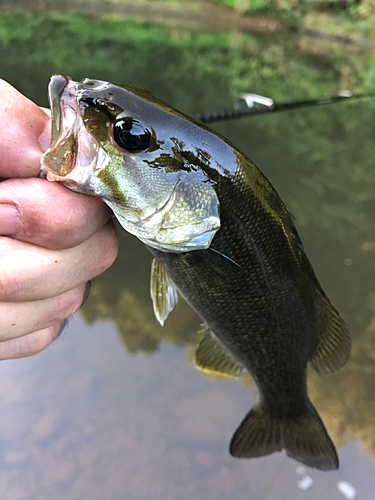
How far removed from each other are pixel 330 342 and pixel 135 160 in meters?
0.96

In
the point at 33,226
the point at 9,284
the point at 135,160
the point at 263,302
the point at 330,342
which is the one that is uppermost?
the point at 135,160

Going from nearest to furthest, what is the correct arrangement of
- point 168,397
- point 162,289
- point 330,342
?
point 162,289
point 330,342
point 168,397

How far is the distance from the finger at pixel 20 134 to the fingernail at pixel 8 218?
96mm

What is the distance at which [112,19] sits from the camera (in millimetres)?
15484

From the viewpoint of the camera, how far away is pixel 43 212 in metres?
0.80

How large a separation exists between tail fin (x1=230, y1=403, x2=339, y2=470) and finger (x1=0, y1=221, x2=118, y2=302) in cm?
96

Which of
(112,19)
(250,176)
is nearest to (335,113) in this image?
(250,176)

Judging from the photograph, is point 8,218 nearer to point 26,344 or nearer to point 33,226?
point 33,226

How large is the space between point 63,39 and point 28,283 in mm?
10545

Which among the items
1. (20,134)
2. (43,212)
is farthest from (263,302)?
(20,134)

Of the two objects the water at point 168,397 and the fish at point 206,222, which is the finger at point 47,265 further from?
the water at point 168,397

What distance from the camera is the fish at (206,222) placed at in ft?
2.63

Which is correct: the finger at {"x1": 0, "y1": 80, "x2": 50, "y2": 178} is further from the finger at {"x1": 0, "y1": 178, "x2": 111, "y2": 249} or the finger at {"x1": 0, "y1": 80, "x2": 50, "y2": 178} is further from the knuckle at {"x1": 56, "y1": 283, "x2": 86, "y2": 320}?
the knuckle at {"x1": 56, "y1": 283, "x2": 86, "y2": 320}

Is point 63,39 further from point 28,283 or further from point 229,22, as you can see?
point 229,22
